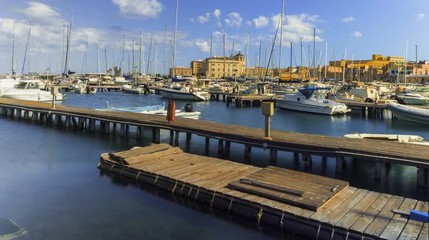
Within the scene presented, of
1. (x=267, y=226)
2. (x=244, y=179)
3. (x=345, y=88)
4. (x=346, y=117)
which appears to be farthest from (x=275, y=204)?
(x=345, y=88)

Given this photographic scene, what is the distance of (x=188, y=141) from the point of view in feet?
77.3

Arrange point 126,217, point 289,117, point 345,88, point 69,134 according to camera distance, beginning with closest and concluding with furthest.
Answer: point 126,217 → point 69,134 → point 289,117 → point 345,88

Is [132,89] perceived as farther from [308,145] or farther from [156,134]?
[308,145]

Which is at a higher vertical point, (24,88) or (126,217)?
(24,88)

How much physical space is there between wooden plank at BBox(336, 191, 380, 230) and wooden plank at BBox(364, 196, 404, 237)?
0.40m

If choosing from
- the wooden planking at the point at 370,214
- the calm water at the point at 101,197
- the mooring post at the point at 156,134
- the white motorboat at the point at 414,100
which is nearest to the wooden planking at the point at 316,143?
the mooring post at the point at 156,134

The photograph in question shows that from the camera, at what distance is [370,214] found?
979 cm

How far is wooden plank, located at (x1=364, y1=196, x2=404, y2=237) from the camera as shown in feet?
28.6

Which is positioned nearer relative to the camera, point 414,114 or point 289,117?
point 414,114

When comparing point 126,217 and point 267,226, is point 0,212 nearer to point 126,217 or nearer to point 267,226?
point 126,217

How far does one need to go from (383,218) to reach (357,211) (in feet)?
2.28

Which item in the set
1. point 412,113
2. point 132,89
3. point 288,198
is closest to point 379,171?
point 288,198

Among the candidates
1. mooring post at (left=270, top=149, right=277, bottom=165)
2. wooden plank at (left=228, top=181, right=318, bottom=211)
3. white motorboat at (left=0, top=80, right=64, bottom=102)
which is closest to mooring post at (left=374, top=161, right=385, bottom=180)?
mooring post at (left=270, top=149, right=277, bottom=165)

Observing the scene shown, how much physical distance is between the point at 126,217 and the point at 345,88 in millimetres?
61860
